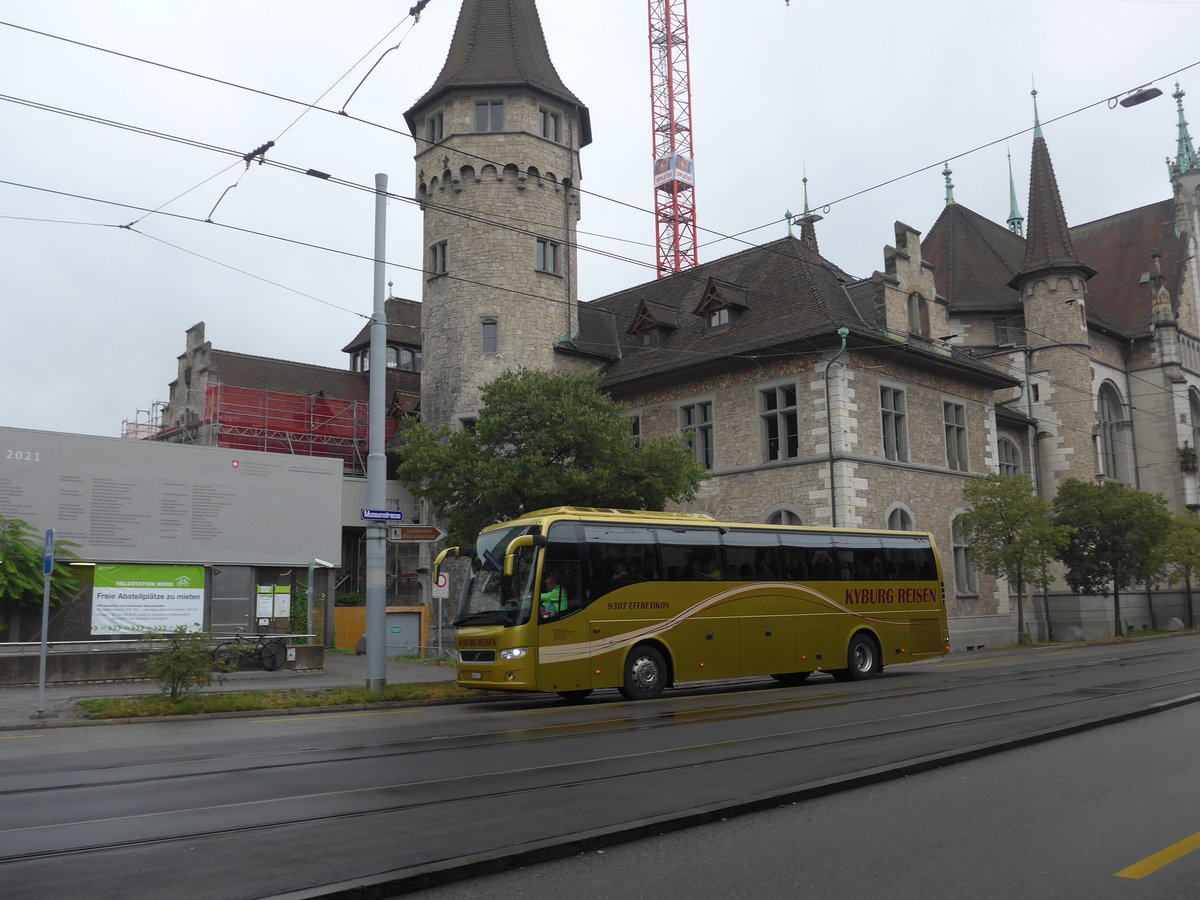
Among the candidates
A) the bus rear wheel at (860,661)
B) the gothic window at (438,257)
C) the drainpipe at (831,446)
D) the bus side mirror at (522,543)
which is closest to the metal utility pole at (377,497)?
the bus side mirror at (522,543)

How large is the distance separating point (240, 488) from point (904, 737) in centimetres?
1827

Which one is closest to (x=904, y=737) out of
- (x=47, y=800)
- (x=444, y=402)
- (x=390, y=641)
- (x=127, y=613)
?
(x=47, y=800)

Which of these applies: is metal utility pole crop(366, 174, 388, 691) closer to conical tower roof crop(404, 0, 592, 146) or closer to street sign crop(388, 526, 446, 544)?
street sign crop(388, 526, 446, 544)

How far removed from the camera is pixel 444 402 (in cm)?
3716

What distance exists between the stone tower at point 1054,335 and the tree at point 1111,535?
251 inches

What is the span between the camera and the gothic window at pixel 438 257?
38.4 m

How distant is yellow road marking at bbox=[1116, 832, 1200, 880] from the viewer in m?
Answer: 5.49

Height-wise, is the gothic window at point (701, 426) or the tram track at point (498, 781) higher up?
the gothic window at point (701, 426)

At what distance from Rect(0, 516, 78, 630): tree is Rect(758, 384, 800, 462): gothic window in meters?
19.5

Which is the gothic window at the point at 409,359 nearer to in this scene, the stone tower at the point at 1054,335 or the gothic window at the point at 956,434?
the stone tower at the point at 1054,335

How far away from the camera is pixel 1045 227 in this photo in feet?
156

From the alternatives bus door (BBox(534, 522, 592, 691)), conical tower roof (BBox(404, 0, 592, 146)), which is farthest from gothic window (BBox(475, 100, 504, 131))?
bus door (BBox(534, 522, 592, 691))

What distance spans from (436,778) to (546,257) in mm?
31074

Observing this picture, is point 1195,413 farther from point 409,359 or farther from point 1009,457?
point 409,359
